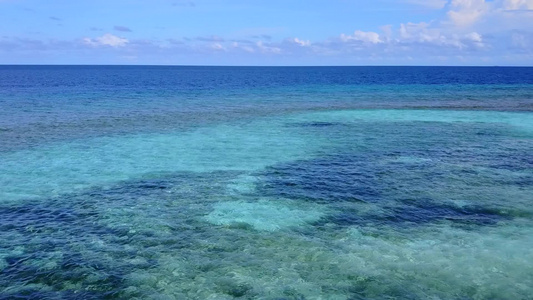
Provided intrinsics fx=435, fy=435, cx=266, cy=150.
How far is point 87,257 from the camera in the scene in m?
19.9

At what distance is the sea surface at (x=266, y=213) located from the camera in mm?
18016

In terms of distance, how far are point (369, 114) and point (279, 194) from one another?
4208 centimetres

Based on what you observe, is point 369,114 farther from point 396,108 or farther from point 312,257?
point 312,257

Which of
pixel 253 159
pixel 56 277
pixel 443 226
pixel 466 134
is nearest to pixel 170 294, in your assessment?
pixel 56 277

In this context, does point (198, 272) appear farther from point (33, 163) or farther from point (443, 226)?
point (33, 163)

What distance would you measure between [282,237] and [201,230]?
14.1 feet

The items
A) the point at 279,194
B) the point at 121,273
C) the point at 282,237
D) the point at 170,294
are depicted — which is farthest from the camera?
the point at 279,194

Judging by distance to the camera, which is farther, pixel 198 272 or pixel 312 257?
pixel 312 257

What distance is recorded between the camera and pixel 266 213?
25.5 m

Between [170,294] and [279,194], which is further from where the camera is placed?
[279,194]

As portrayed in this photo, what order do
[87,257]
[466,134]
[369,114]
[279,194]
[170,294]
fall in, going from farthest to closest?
[369,114]
[466,134]
[279,194]
[87,257]
[170,294]

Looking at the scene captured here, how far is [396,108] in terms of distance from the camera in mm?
74812

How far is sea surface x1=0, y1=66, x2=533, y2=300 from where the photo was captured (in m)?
18.0

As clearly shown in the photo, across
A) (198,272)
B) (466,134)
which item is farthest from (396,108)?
(198,272)
